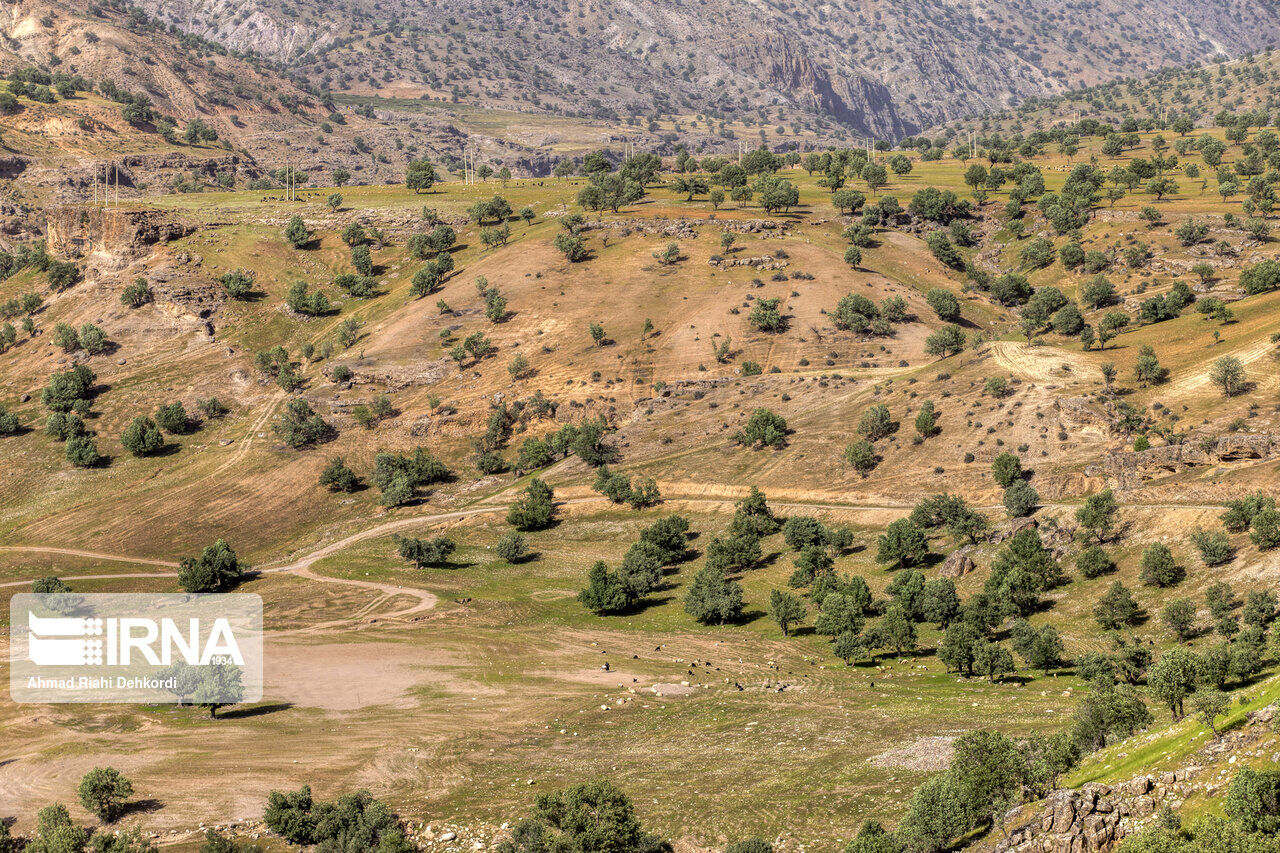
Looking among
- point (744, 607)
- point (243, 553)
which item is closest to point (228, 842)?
point (744, 607)

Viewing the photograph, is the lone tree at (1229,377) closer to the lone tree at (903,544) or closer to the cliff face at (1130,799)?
the lone tree at (903,544)

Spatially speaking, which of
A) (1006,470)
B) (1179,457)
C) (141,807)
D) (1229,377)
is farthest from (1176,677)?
(1229,377)

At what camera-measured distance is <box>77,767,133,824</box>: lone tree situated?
186 ft

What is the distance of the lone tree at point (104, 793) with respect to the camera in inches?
2228

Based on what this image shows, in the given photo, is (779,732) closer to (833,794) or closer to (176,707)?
(833,794)

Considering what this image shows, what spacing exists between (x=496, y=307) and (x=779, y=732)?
119 metres

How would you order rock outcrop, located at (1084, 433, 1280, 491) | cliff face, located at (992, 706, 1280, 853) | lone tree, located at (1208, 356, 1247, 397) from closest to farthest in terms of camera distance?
cliff face, located at (992, 706, 1280, 853) < rock outcrop, located at (1084, 433, 1280, 491) < lone tree, located at (1208, 356, 1247, 397)

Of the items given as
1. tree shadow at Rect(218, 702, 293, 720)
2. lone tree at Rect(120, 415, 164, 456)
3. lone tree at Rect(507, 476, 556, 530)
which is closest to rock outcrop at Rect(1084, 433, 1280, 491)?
lone tree at Rect(507, 476, 556, 530)

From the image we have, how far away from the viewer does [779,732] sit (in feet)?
218

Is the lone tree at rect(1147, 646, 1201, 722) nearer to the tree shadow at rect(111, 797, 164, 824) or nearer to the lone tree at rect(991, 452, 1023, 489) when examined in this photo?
the lone tree at rect(991, 452, 1023, 489)

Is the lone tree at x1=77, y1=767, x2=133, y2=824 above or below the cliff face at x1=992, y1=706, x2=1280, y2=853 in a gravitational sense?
below

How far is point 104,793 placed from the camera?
56.9m

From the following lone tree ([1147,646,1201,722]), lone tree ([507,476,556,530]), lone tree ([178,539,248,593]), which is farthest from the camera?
lone tree ([507,476,556,530])

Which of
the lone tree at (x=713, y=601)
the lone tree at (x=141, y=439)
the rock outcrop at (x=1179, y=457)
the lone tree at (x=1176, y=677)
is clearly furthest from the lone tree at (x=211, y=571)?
the rock outcrop at (x=1179, y=457)
